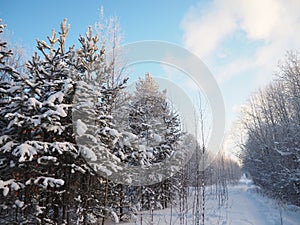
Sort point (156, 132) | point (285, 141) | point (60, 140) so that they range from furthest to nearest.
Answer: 1. point (285, 141)
2. point (156, 132)
3. point (60, 140)

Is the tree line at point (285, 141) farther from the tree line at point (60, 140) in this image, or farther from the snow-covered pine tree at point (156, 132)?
the tree line at point (60, 140)

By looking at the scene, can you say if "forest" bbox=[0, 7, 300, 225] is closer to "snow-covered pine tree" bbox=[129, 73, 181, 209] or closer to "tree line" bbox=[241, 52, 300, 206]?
"snow-covered pine tree" bbox=[129, 73, 181, 209]

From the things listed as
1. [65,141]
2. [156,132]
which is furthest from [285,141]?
[65,141]

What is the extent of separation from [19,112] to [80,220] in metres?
3.63

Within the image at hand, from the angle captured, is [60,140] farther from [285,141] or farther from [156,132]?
[285,141]

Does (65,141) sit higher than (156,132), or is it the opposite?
(156,132)

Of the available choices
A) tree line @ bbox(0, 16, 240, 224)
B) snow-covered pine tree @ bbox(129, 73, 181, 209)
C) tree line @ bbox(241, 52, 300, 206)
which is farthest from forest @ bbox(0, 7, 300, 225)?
tree line @ bbox(241, 52, 300, 206)

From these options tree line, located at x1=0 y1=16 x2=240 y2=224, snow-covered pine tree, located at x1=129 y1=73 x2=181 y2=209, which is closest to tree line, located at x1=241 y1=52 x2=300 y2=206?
snow-covered pine tree, located at x1=129 y1=73 x2=181 y2=209

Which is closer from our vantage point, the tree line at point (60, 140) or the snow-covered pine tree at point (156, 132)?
the tree line at point (60, 140)

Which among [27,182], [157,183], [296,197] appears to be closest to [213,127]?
[27,182]

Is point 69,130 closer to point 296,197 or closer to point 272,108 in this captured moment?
point 296,197

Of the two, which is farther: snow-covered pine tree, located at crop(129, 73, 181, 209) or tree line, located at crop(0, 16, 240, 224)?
snow-covered pine tree, located at crop(129, 73, 181, 209)

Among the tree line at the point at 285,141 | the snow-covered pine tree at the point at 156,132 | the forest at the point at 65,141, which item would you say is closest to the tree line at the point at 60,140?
the forest at the point at 65,141

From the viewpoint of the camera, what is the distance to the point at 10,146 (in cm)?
507
